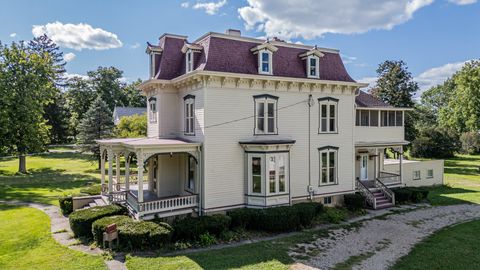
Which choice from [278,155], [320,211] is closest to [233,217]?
[278,155]

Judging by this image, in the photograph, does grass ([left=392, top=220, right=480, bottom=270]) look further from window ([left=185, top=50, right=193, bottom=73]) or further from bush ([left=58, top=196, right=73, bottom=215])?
bush ([left=58, top=196, right=73, bottom=215])

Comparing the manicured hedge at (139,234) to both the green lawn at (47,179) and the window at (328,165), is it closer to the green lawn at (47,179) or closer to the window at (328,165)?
the window at (328,165)

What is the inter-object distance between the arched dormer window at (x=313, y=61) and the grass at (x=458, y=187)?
12.8 meters

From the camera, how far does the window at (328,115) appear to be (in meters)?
19.7

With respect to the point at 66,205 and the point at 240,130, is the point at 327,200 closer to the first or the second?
the point at 240,130

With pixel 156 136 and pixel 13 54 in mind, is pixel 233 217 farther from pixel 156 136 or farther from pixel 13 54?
pixel 13 54

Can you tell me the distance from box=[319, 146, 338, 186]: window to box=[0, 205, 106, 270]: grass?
12934 millimetres

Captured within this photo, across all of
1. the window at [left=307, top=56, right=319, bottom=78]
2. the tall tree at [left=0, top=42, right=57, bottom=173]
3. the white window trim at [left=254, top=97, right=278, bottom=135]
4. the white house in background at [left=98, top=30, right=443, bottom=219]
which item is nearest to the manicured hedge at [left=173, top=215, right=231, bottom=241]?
the white house in background at [left=98, top=30, right=443, bottom=219]

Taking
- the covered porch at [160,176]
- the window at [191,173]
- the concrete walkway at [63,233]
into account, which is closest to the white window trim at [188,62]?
the covered porch at [160,176]

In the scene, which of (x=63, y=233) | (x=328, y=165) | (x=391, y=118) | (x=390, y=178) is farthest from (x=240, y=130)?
(x=390, y=178)

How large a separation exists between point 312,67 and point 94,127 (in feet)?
96.7

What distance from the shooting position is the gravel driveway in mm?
12602

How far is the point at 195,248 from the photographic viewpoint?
13461 millimetres

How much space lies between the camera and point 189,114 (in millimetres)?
17734
